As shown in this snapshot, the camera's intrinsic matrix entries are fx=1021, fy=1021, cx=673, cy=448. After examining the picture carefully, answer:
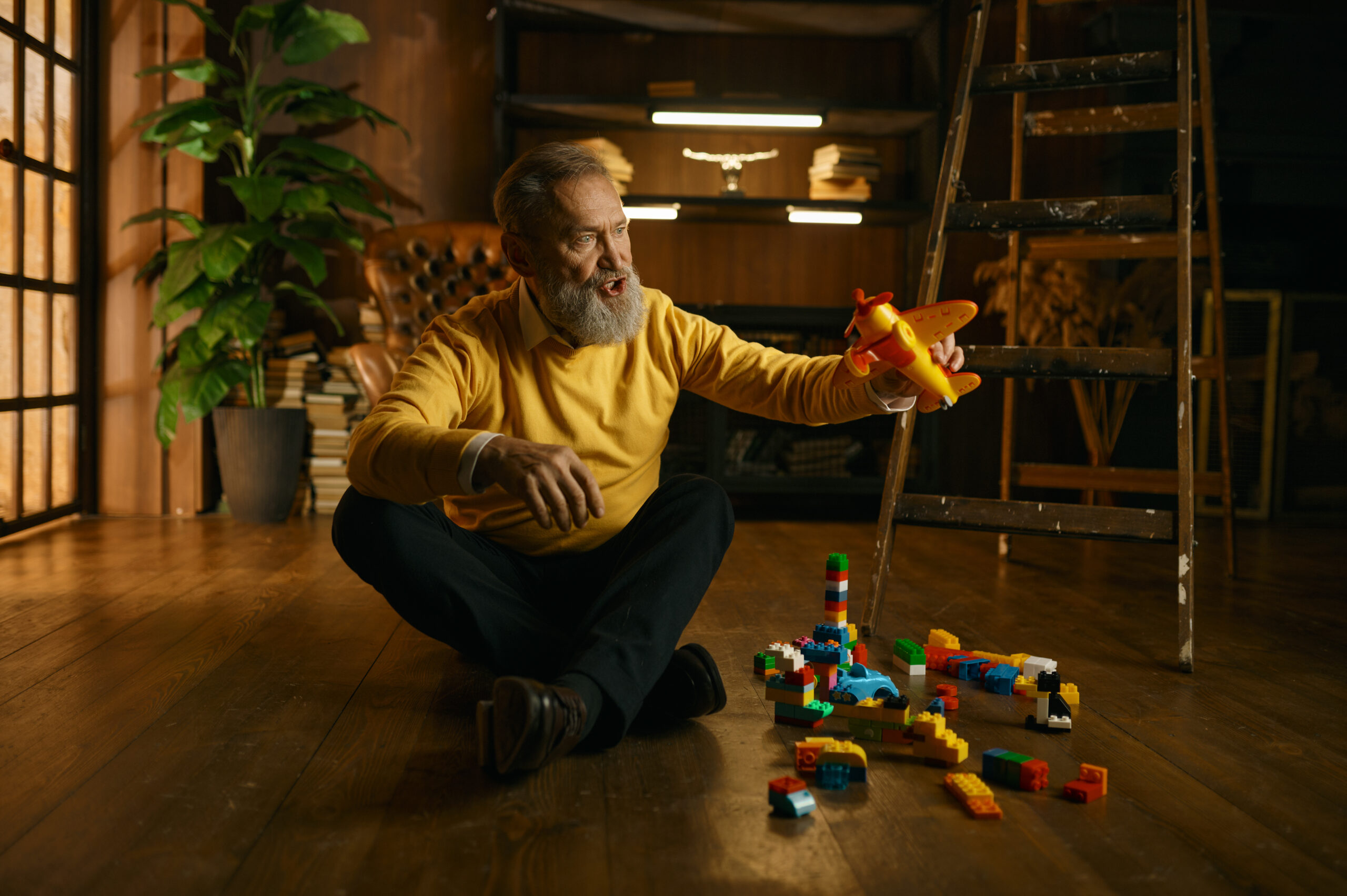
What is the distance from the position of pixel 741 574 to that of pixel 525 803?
1.60 metres

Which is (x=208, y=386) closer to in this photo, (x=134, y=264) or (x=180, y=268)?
(x=180, y=268)

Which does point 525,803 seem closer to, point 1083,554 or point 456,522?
point 456,522

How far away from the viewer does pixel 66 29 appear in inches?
134

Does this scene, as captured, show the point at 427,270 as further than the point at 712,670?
Yes

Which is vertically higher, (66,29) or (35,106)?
(66,29)

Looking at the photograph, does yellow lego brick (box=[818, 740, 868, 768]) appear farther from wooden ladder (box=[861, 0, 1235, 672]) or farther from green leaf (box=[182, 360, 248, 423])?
green leaf (box=[182, 360, 248, 423])

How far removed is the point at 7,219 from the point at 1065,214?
2973 millimetres

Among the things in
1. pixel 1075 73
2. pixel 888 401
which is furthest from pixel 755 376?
pixel 1075 73

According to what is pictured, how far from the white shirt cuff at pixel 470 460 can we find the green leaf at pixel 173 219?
8.75 feet

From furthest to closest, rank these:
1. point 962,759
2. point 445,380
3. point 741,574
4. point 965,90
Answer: point 741,574 → point 965,90 → point 445,380 → point 962,759

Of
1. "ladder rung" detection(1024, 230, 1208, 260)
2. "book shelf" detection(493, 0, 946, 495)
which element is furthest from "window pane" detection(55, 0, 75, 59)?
"ladder rung" detection(1024, 230, 1208, 260)

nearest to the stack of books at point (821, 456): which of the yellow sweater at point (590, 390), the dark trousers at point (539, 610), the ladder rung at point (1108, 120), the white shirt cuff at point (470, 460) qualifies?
the ladder rung at point (1108, 120)

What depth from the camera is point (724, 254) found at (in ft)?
13.8

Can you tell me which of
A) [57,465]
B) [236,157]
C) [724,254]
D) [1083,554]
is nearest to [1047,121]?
[1083,554]
